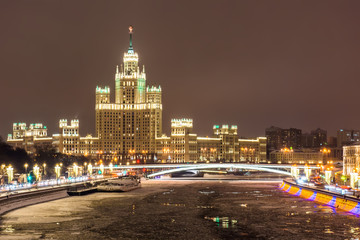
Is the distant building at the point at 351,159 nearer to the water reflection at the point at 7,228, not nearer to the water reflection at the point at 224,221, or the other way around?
the water reflection at the point at 224,221

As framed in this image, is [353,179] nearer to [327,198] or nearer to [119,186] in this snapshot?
[327,198]

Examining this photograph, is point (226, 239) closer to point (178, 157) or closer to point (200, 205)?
point (200, 205)

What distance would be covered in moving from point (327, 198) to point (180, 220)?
68.5 feet

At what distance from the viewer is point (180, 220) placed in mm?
53188

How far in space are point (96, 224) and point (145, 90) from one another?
149312 mm

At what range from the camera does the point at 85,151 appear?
19050cm

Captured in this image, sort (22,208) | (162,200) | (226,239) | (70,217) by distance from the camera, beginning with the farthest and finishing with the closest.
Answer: (162,200) → (22,208) → (70,217) → (226,239)

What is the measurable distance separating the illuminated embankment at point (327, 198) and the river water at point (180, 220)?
1064mm

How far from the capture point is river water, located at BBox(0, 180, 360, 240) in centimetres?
4466

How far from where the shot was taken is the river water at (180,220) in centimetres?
4466

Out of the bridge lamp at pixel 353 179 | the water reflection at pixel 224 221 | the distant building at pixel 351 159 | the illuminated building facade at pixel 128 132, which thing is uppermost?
the illuminated building facade at pixel 128 132

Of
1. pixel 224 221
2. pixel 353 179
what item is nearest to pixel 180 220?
pixel 224 221

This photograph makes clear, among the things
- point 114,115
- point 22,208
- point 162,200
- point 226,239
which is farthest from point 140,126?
point 226,239

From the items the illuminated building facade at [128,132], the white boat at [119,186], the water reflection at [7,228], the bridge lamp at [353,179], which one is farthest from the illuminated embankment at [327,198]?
the illuminated building facade at [128,132]
